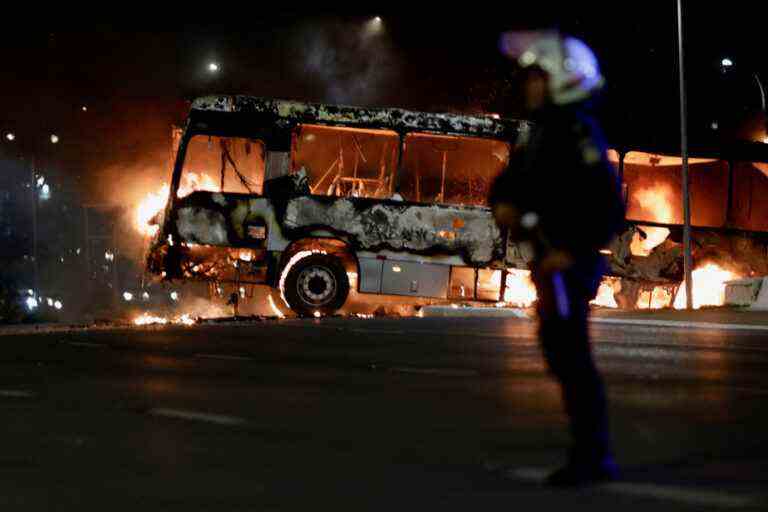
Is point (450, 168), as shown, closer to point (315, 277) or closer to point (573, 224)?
point (315, 277)

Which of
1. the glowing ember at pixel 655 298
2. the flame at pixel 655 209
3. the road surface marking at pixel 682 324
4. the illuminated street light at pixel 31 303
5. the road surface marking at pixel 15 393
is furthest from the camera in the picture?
the illuminated street light at pixel 31 303

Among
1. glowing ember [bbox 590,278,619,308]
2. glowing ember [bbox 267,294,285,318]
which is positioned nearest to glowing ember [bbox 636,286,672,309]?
glowing ember [bbox 590,278,619,308]

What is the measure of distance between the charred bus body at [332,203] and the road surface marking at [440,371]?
32.8ft

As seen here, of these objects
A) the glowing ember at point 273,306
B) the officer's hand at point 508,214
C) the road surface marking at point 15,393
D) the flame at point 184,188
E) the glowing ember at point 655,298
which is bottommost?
the road surface marking at point 15,393

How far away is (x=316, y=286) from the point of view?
20.1 metres

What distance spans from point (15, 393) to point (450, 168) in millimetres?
13098

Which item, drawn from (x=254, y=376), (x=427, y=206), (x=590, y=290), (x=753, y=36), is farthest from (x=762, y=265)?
(x=753, y=36)

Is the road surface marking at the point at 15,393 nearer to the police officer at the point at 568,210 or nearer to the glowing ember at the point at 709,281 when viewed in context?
the police officer at the point at 568,210

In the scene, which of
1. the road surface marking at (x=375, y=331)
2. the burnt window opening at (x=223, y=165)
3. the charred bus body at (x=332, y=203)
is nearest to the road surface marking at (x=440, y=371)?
the road surface marking at (x=375, y=331)

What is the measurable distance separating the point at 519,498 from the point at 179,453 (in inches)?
74.5

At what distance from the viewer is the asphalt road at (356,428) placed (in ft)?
16.1

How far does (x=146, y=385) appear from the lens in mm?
8914

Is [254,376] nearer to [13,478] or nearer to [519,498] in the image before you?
[13,478]

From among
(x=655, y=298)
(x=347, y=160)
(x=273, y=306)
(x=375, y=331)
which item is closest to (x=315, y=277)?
(x=273, y=306)
